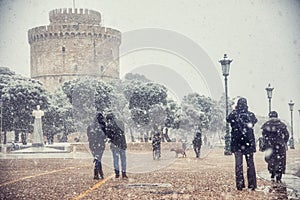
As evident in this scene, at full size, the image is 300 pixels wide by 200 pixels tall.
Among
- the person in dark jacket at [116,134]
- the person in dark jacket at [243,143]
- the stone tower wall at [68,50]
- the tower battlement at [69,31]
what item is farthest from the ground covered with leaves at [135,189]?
the tower battlement at [69,31]

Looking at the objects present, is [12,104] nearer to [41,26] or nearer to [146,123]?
[146,123]

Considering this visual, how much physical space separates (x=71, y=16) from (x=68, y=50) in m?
5.87

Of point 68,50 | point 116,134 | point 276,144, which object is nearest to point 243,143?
point 276,144

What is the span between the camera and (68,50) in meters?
75.6

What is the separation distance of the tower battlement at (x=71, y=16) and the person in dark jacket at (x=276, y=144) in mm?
68999

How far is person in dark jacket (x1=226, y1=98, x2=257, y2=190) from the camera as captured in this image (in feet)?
30.8

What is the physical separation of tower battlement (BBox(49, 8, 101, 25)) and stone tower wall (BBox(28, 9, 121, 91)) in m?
0.15

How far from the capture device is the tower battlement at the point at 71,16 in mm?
77750

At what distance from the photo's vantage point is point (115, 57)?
7969cm

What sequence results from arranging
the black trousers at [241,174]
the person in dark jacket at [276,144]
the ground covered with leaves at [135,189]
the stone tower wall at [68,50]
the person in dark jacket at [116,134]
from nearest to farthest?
the ground covered with leaves at [135,189] → the black trousers at [241,174] → the person in dark jacket at [276,144] → the person in dark jacket at [116,134] → the stone tower wall at [68,50]

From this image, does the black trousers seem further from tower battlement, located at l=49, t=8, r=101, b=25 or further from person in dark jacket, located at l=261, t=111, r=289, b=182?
tower battlement, located at l=49, t=8, r=101, b=25

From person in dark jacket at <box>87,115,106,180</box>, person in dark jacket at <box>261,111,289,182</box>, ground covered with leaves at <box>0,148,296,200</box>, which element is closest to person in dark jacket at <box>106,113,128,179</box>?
person in dark jacket at <box>87,115,106,180</box>

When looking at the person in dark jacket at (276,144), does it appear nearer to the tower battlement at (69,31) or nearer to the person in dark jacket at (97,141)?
the person in dark jacket at (97,141)

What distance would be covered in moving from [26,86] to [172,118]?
1560 cm
